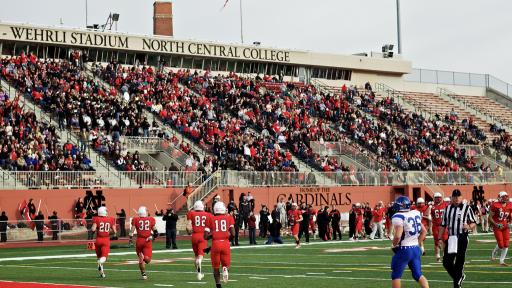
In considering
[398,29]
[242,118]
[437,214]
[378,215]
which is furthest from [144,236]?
[398,29]

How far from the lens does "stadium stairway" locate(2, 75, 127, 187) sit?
4525cm

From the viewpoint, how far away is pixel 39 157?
43.5 meters

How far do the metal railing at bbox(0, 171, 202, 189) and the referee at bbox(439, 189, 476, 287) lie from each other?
25.6m

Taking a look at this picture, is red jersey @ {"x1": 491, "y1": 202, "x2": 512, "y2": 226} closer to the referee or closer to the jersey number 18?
the referee

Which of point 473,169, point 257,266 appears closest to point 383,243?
point 257,266

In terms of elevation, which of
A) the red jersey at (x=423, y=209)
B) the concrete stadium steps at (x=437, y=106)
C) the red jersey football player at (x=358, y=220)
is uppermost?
the concrete stadium steps at (x=437, y=106)

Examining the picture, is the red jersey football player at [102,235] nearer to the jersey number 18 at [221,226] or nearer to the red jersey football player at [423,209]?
the jersey number 18 at [221,226]

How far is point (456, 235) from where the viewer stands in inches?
758

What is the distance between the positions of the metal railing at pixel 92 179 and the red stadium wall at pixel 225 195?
32 centimetres

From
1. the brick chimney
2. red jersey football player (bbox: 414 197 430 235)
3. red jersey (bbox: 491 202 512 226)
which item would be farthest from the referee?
the brick chimney

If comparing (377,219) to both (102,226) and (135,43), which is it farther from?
(135,43)

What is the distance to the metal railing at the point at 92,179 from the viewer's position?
4219cm

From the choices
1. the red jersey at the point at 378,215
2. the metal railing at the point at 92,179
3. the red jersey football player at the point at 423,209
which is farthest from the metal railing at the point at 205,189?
the red jersey football player at the point at 423,209

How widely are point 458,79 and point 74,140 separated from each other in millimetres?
39326
